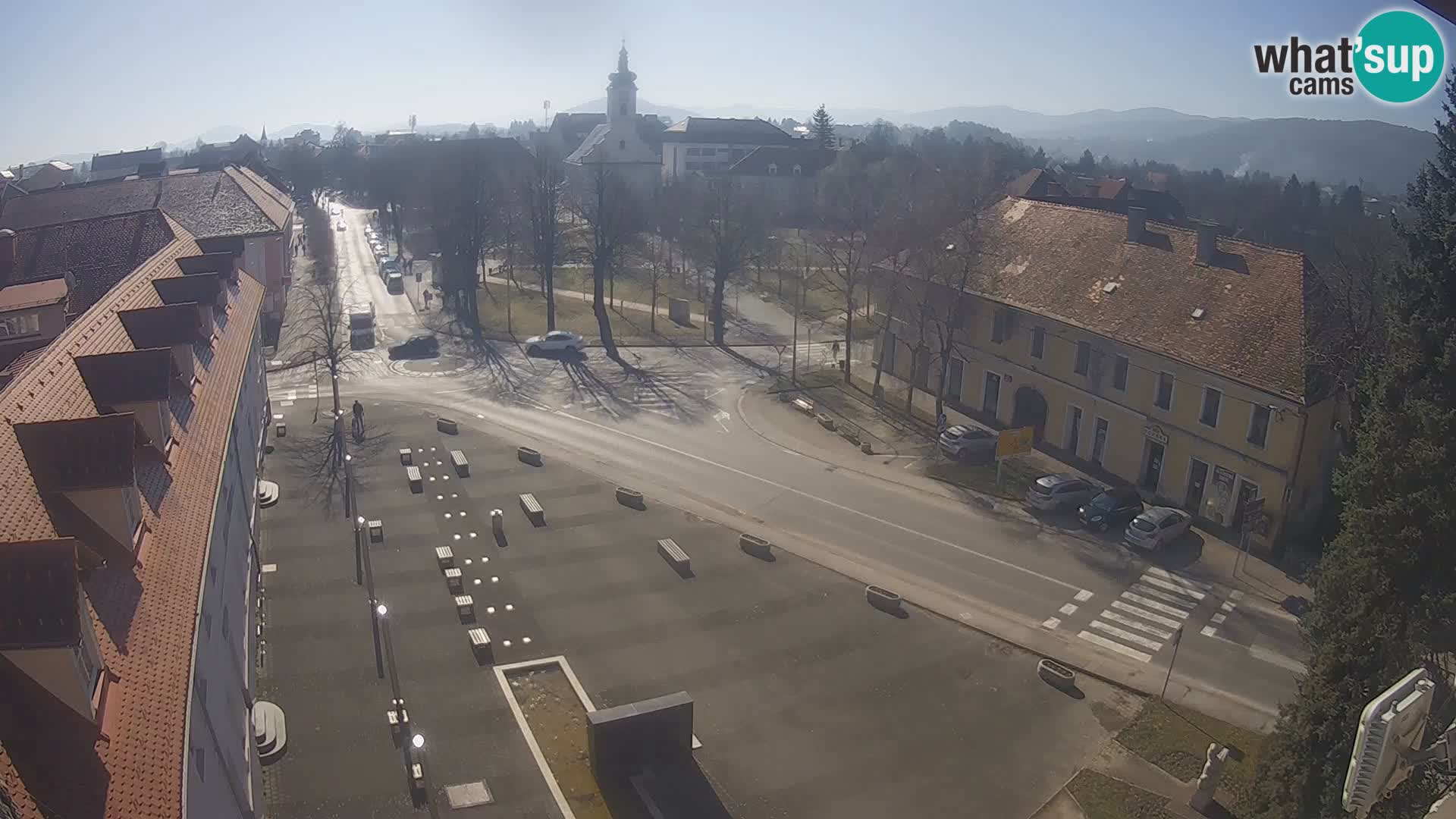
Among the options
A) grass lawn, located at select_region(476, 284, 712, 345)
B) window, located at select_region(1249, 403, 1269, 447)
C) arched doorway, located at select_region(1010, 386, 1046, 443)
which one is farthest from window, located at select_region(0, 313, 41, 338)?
window, located at select_region(1249, 403, 1269, 447)

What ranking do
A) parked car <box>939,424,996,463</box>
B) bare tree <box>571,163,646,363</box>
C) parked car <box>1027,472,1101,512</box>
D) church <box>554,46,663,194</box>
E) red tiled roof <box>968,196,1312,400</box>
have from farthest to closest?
church <box>554,46,663,194</box>
bare tree <box>571,163,646,363</box>
parked car <box>939,424,996,463</box>
parked car <box>1027,472,1101,512</box>
red tiled roof <box>968,196,1312,400</box>

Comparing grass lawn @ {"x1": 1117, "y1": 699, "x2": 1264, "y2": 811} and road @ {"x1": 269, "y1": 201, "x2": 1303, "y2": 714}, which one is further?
road @ {"x1": 269, "y1": 201, "x2": 1303, "y2": 714}

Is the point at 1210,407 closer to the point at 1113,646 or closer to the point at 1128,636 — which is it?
the point at 1128,636

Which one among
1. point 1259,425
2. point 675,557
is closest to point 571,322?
point 675,557

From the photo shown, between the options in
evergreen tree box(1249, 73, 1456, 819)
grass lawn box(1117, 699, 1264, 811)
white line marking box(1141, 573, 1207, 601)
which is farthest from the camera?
white line marking box(1141, 573, 1207, 601)

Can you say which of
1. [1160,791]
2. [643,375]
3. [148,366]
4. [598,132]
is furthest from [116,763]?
[598,132]

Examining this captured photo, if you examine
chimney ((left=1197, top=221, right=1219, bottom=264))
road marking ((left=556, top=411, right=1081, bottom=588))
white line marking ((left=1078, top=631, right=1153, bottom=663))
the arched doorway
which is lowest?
white line marking ((left=1078, top=631, right=1153, bottom=663))

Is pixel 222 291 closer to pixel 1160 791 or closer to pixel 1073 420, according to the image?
pixel 1160 791

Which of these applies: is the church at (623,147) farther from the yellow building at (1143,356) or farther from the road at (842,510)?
the yellow building at (1143,356)

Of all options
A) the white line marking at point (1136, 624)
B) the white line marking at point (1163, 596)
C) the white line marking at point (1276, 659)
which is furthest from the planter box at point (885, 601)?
the white line marking at point (1276, 659)

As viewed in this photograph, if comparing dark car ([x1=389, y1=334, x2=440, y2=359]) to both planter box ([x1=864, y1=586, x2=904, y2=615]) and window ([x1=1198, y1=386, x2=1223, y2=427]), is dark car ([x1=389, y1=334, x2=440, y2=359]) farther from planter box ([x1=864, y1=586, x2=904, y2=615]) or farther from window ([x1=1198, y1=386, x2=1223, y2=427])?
window ([x1=1198, y1=386, x2=1223, y2=427])
